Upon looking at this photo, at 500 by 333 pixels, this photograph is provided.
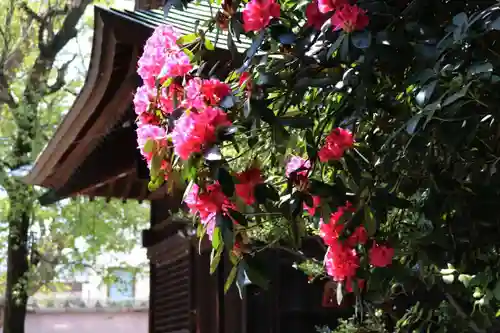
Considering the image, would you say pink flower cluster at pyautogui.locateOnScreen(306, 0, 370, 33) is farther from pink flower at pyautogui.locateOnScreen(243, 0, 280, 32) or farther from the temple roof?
the temple roof

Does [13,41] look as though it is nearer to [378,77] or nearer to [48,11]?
[48,11]

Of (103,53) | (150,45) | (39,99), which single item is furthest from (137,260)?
(150,45)

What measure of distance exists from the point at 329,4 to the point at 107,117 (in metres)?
2.71

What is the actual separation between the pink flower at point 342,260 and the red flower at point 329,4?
0.61 meters

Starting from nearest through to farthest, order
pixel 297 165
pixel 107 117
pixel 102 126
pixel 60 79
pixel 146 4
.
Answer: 1. pixel 297 165
2. pixel 107 117
3. pixel 102 126
4. pixel 146 4
5. pixel 60 79

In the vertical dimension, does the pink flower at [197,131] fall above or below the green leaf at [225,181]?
above

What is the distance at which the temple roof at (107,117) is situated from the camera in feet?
11.5

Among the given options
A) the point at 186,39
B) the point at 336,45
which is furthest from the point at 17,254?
the point at 336,45

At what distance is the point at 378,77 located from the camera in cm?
186

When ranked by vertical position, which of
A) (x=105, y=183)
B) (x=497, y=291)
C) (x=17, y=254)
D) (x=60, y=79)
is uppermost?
(x=60, y=79)

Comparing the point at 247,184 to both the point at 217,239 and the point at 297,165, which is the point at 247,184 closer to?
the point at 217,239

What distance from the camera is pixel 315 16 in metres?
1.81

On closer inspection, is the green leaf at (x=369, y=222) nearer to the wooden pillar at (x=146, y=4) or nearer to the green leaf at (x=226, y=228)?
the green leaf at (x=226, y=228)

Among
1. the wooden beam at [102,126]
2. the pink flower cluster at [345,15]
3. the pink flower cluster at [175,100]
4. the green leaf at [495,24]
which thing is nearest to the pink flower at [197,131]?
the pink flower cluster at [175,100]
